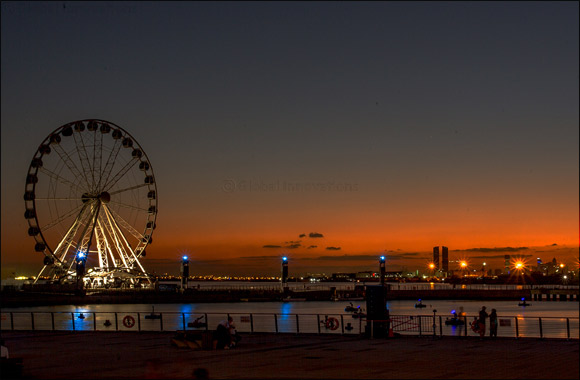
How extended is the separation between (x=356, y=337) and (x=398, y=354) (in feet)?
24.9

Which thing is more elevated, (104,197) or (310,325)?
(104,197)

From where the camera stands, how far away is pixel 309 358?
27438 millimetres

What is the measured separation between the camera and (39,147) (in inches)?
3396

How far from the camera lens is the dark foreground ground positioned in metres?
23.1

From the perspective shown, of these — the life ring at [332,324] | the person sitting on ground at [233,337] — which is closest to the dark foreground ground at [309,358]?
the person sitting on ground at [233,337]

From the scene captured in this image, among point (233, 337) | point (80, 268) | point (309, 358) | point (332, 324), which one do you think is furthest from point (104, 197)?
point (309, 358)

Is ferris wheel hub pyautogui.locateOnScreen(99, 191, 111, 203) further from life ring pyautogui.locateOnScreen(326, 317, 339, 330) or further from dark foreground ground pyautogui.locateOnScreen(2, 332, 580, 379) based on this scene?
dark foreground ground pyautogui.locateOnScreen(2, 332, 580, 379)

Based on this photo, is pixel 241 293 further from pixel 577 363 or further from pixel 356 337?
pixel 577 363

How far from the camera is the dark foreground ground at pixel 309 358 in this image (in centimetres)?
2309

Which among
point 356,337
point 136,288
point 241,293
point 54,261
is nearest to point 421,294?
point 241,293

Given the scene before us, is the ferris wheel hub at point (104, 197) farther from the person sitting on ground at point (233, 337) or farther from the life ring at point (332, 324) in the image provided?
the person sitting on ground at point (233, 337)

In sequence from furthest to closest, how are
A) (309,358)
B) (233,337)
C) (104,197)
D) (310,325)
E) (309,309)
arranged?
(309,309) < (104,197) < (310,325) < (233,337) < (309,358)

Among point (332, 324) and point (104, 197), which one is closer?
point (332, 324)

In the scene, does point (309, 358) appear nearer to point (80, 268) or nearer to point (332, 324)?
point (332, 324)
